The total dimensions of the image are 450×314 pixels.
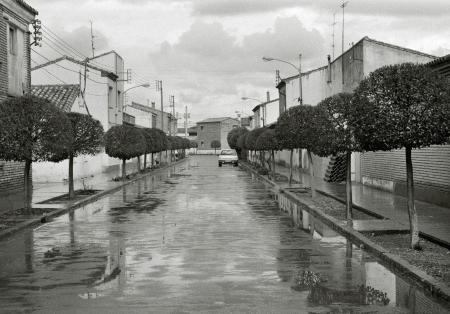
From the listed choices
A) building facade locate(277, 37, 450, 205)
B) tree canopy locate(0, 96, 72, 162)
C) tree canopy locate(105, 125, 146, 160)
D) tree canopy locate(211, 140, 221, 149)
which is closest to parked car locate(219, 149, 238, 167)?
building facade locate(277, 37, 450, 205)

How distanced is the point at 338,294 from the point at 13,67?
21.3 metres

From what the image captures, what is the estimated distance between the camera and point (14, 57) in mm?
25984

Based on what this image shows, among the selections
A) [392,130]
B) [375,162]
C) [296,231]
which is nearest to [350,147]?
[296,231]

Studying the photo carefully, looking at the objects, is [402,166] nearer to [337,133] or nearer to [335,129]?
[335,129]

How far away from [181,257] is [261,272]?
5.97 feet

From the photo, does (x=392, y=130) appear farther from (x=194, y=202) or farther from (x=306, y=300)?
(x=194, y=202)

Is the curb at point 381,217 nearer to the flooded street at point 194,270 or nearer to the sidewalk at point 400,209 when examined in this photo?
the sidewalk at point 400,209

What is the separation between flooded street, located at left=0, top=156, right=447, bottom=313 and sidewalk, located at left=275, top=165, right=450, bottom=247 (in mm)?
1843

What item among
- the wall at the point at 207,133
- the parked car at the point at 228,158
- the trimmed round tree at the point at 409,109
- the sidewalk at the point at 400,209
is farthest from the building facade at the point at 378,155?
the wall at the point at 207,133

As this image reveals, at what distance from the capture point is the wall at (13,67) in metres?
24.3

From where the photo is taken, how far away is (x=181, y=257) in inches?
415

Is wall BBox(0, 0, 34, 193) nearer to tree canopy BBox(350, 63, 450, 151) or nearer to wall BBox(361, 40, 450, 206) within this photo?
wall BBox(361, 40, 450, 206)

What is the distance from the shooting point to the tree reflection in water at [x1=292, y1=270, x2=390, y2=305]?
24.5ft

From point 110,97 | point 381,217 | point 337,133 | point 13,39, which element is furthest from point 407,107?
point 110,97
